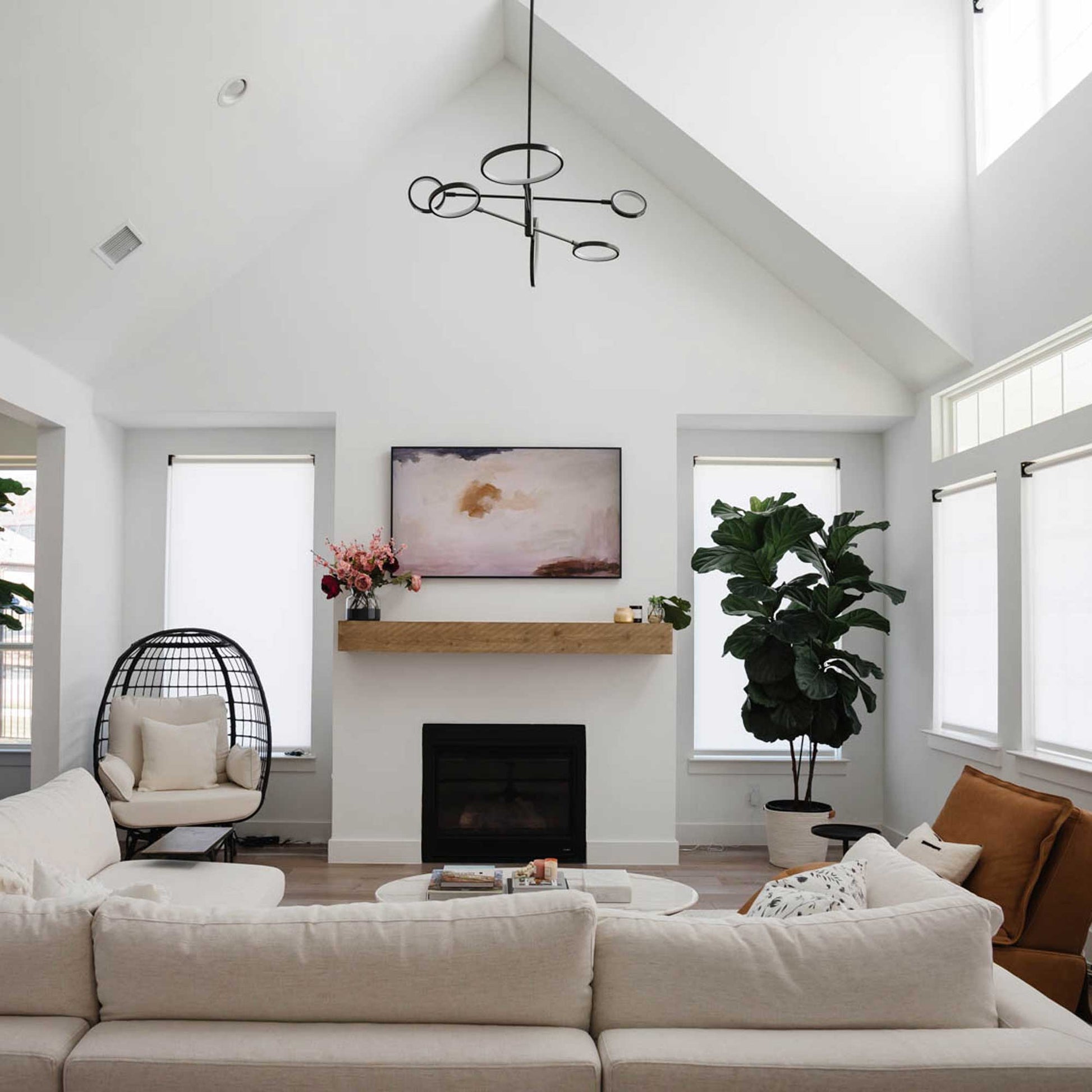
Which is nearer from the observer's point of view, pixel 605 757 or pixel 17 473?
pixel 605 757

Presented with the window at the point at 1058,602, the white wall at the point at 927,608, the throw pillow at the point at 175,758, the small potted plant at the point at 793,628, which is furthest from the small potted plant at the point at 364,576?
the window at the point at 1058,602

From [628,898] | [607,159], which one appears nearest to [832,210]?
[607,159]

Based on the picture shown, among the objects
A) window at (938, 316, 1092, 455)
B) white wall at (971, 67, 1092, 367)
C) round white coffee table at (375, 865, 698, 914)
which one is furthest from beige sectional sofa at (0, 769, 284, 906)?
white wall at (971, 67, 1092, 367)

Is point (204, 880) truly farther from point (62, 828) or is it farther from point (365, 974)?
point (365, 974)

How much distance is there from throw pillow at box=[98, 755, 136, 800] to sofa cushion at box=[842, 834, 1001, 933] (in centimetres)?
371

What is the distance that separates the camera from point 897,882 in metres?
2.43

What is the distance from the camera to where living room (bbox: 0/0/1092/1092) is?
14.5 feet

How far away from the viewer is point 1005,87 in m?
4.88

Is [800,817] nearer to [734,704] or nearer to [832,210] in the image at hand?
[734,704]

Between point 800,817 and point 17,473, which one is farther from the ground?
point 17,473

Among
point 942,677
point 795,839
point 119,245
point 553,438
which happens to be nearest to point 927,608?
point 942,677

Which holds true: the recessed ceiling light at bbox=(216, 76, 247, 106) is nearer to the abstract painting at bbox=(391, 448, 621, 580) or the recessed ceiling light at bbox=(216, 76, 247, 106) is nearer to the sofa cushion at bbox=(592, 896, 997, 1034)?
the abstract painting at bbox=(391, 448, 621, 580)

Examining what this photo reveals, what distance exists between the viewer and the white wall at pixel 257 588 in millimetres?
6289

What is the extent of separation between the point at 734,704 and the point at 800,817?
2.98 ft
